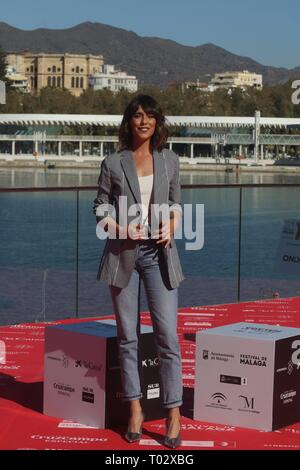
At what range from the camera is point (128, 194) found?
13.7 ft

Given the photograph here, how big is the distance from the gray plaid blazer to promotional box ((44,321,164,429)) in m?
0.38

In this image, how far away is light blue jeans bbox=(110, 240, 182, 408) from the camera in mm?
4234

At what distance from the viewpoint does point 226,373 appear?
15.2 feet

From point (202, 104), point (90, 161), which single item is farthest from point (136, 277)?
point (202, 104)

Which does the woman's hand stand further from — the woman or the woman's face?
the woman's face

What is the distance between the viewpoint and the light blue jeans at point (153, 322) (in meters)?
4.23

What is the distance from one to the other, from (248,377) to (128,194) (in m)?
0.96

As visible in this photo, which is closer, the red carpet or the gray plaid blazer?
the gray plaid blazer

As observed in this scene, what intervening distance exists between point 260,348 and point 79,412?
80 centimetres

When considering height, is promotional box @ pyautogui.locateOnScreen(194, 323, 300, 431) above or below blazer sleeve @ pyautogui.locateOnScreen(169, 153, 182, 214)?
below

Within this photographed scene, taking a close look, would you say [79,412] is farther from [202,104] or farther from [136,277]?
[202,104]

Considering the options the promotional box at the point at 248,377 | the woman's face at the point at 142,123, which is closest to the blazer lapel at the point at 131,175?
the woman's face at the point at 142,123
